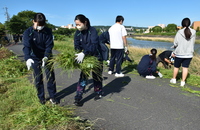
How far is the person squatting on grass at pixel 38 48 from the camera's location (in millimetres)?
2965

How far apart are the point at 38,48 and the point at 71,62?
78cm

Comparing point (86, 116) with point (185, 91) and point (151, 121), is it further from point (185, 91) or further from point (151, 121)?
point (185, 91)

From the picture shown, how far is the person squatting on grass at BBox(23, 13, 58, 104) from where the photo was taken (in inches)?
117

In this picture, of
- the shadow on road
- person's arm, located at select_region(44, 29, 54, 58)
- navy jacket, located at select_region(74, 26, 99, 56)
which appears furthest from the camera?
the shadow on road

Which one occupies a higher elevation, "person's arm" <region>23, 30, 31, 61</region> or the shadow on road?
"person's arm" <region>23, 30, 31, 61</region>

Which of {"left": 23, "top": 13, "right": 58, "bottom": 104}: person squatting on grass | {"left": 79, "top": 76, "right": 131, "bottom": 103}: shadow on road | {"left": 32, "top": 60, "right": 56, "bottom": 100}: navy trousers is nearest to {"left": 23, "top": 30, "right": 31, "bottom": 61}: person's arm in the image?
{"left": 23, "top": 13, "right": 58, "bottom": 104}: person squatting on grass

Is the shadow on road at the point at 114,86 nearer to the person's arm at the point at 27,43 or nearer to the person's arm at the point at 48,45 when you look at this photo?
the person's arm at the point at 48,45

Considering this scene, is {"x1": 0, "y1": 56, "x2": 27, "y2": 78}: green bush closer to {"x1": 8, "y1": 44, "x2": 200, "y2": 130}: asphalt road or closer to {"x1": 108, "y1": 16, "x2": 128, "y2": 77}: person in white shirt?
{"x1": 8, "y1": 44, "x2": 200, "y2": 130}: asphalt road

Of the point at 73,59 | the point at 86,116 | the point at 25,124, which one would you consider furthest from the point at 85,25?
the point at 25,124

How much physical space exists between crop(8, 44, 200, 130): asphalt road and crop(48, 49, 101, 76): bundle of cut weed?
296mm

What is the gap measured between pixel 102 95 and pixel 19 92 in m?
1.97

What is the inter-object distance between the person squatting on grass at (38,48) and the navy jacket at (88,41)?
1.86ft

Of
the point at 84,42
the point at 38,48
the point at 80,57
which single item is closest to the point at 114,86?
the point at 84,42

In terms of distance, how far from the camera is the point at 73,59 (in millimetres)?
2949
